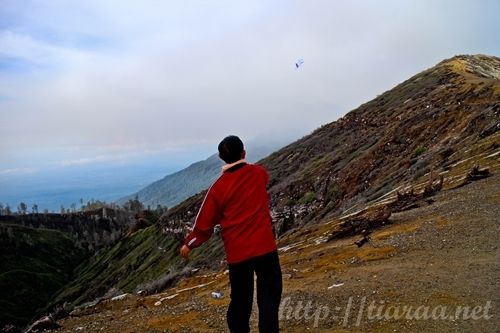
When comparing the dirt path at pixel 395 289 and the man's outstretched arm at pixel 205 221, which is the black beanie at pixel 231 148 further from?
the dirt path at pixel 395 289

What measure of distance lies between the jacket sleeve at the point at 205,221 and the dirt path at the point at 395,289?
4.62 metres

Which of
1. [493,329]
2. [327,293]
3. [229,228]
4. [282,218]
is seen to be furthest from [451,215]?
[282,218]

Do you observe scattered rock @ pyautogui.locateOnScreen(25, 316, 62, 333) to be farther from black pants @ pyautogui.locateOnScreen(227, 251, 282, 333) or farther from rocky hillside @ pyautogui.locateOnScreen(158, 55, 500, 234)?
rocky hillside @ pyautogui.locateOnScreen(158, 55, 500, 234)

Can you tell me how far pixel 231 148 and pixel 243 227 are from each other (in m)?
1.57

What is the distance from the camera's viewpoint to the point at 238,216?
8.92 m

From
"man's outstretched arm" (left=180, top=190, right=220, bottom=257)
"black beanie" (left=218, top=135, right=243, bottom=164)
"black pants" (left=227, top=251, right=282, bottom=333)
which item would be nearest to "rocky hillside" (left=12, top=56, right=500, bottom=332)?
"black pants" (left=227, top=251, right=282, bottom=333)

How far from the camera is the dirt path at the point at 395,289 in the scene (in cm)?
1155

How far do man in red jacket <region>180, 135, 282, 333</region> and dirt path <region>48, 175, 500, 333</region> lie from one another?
3486 mm

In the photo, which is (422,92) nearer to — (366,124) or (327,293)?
(366,124)

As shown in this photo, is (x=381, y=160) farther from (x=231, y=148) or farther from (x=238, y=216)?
(x=238, y=216)

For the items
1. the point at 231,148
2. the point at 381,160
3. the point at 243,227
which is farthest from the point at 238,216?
the point at 381,160

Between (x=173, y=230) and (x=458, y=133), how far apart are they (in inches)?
5110

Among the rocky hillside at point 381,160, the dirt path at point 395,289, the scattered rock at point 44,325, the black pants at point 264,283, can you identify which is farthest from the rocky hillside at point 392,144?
the black pants at point 264,283

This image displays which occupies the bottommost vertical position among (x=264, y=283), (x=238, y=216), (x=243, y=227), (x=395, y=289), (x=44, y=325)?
(x=395, y=289)
